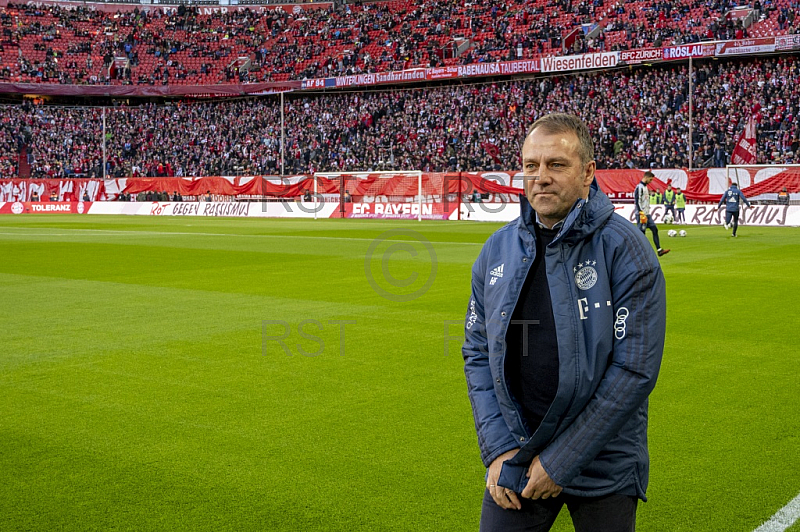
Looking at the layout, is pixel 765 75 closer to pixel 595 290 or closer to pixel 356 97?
pixel 356 97

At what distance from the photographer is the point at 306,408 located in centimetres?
655

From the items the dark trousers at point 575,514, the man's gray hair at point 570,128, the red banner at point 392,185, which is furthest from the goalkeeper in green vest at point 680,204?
the dark trousers at point 575,514

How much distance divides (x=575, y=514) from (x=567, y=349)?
604 mm

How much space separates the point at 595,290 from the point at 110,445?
399cm

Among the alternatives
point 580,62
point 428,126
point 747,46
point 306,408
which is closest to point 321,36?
point 428,126

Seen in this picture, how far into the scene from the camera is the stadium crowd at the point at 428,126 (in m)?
41.7

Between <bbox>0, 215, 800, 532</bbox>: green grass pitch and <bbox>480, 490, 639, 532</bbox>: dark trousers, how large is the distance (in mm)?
1456

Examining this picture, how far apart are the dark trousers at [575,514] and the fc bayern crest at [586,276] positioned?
2.32ft

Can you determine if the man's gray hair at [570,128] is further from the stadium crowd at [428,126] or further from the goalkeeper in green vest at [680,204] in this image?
the stadium crowd at [428,126]

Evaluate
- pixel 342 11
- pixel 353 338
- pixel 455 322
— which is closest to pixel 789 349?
pixel 455 322

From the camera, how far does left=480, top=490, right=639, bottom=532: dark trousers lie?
279 centimetres

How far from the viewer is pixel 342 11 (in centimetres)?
6906

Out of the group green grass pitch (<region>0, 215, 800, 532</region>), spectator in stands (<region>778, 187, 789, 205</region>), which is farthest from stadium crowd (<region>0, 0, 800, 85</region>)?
green grass pitch (<region>0, 215, 800, 532</region>)

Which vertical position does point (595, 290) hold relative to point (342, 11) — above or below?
below
